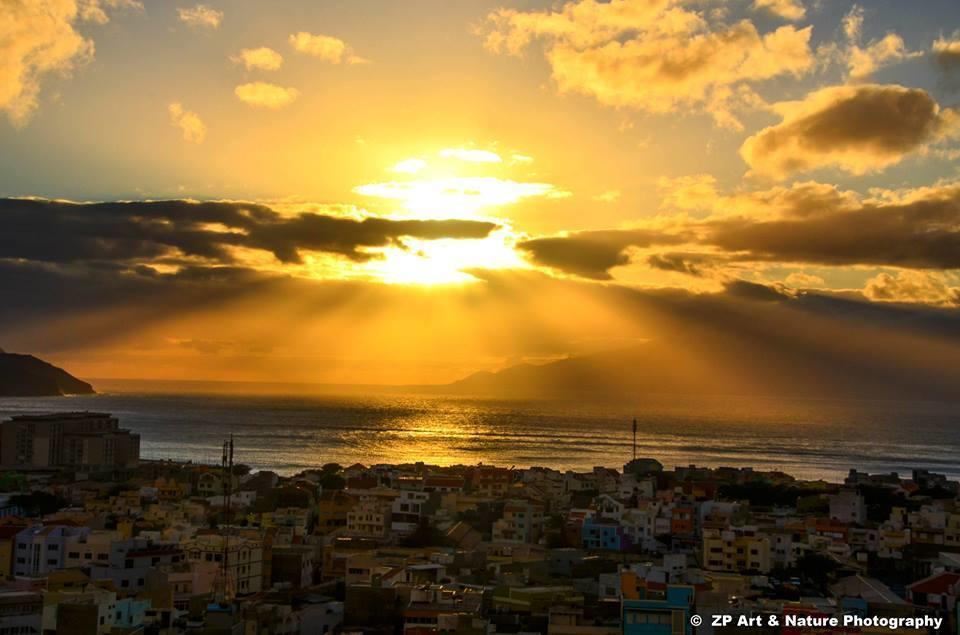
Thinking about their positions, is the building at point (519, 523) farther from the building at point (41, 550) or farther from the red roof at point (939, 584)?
the red roof at point (939, 584)

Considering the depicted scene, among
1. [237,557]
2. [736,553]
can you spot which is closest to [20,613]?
[237,557]

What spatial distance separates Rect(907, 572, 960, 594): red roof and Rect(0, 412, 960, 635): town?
7 cm

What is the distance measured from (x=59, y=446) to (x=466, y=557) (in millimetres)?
57834

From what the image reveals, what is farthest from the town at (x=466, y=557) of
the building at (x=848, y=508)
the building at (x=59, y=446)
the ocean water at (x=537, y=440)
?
the ocean water at (x=537, y=440)

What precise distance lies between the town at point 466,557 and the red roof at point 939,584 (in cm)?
7

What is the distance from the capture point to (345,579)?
87.6ft

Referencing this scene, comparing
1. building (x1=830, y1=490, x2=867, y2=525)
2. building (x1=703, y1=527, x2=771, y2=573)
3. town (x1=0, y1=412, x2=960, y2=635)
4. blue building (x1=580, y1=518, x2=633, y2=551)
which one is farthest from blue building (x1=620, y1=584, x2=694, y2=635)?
building (x1=830, y1=490, x2=867, y2=525)

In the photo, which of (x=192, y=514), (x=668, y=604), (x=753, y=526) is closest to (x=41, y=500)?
(x=192, y=514)

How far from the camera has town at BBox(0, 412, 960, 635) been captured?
20125mm

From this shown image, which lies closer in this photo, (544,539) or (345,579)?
(345,579)

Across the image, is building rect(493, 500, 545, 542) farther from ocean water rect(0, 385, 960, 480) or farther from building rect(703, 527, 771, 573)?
ocean water rect(0, 385, 960, 480)

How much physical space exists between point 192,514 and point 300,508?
17.9 feet

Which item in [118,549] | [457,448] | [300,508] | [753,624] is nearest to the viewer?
[753,624]

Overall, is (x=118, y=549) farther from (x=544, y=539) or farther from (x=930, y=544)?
(x=930, y=544)
